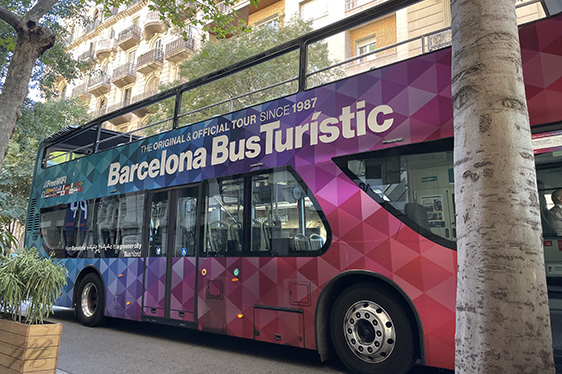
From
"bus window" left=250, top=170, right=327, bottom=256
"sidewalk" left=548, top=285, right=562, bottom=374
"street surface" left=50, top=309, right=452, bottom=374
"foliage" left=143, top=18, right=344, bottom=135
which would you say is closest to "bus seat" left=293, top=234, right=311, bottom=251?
"bus window" left=250, top=170, right=327, bottom=256

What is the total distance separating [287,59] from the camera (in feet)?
48.9

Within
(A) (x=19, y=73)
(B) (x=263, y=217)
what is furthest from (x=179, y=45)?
(B) (x=263, y=217)

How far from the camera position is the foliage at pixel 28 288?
347cm

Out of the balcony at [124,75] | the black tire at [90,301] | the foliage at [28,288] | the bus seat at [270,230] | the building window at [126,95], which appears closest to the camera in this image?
the foliage at [28,288]

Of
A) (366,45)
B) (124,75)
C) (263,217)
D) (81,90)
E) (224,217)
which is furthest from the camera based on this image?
(81,90)

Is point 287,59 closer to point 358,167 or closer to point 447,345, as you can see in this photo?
point 358,167

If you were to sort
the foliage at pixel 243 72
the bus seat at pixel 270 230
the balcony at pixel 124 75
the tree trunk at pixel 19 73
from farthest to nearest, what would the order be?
the balcony at pixel 124 75
the foliage at pixel 243 72
the tree trunk at pixel 19 73
the bus seat at pixel 270 230

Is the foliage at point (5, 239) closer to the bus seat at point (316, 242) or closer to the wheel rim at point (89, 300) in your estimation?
the bus seat at point (316, 242)

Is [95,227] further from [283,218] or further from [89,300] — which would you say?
[283,218]

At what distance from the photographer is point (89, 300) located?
26.9ft

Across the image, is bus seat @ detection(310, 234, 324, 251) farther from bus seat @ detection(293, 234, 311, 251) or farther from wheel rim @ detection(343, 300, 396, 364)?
wheel rim @ detection(343, 300, 396, 364)

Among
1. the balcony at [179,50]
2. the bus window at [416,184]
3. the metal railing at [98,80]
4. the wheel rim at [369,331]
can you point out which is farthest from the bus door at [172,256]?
the metal railing at [98,80]

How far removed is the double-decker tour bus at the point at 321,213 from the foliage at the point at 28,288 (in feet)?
8.09

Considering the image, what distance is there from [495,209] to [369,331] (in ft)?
9.12
